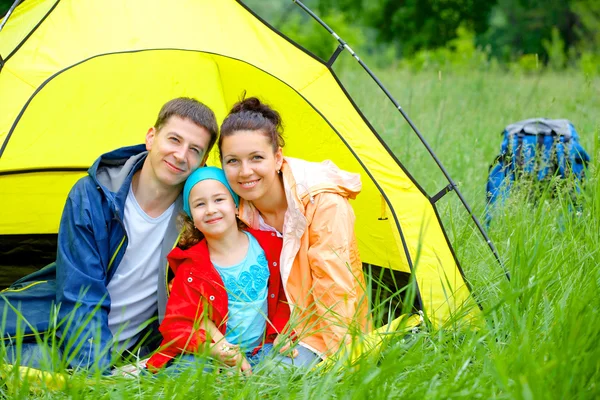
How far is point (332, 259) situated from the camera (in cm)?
233

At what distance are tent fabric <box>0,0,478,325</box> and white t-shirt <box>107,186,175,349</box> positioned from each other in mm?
532

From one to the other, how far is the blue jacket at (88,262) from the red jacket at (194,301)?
14 centimetres

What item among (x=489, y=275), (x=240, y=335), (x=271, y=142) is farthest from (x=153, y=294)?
(x=489, y=275)

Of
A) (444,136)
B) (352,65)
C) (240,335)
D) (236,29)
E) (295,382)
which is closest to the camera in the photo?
(295,382)

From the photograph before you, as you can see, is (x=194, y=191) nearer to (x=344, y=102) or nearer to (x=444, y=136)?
(x=344, y=102)

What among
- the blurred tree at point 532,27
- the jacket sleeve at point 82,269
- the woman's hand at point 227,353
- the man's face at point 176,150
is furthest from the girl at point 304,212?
the blurred tree at point 532,27

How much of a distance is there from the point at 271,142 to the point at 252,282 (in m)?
0.50

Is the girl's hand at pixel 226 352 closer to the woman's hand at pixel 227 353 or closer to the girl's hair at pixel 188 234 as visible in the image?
the woman's hand at pixel 227 353

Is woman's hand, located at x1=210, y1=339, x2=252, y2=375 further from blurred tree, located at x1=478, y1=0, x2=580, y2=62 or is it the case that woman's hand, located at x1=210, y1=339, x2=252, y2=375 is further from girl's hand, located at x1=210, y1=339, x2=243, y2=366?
blurred tree, located at x1=478, y1=0, x2=580, y2=62

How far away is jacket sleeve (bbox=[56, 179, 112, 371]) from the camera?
2264 mm

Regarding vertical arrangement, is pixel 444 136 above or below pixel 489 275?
above

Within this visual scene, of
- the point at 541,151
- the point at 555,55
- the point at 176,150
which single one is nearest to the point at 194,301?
the point at 176,150

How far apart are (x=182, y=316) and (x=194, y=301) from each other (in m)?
0.07

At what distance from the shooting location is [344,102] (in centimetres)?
260
